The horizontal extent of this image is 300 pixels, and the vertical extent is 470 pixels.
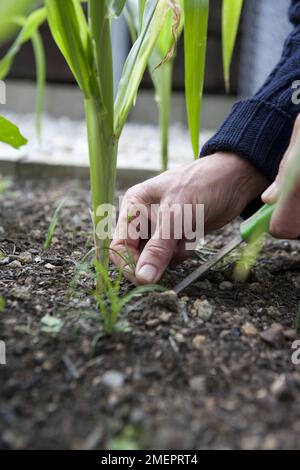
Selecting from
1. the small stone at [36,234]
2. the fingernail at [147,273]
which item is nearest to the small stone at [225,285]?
the fingernail at [147,273]

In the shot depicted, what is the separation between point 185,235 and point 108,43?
27 cm

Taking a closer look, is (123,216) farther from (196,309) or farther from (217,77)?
(217,77)

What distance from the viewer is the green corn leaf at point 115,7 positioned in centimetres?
55

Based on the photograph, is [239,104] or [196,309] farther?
[239,104]

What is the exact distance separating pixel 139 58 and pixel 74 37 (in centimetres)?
9

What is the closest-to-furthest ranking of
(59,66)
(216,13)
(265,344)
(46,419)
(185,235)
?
(46,419), (265,344), (185,235), (216,13), (59,66)

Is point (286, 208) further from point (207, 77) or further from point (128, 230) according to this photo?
point (207, 77)

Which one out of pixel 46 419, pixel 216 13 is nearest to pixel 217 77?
pixel 216 13

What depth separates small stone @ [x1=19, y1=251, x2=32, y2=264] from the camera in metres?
0.74

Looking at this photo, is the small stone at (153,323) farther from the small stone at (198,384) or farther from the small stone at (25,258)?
the small stone at (25,258)

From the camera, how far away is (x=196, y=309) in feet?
Result: 1.99

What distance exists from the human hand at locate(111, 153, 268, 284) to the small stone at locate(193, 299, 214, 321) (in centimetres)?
7

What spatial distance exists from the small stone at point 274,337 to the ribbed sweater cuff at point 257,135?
28 cm

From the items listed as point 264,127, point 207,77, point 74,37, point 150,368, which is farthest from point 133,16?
point 207,77
